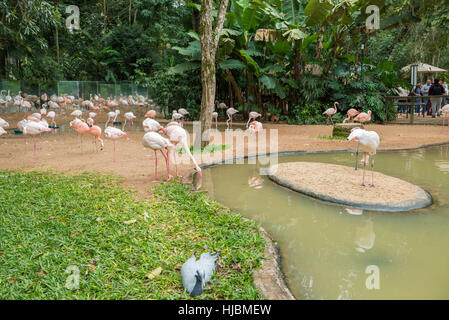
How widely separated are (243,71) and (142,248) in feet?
41.3

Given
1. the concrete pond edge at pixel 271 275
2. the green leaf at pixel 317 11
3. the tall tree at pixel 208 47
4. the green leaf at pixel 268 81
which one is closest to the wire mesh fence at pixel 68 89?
the green leaf at pixel 268 81

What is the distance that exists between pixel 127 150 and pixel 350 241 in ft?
20.7

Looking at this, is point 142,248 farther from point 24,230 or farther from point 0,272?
point 24,230

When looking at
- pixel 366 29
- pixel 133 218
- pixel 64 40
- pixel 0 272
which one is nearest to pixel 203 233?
pixel 133 218

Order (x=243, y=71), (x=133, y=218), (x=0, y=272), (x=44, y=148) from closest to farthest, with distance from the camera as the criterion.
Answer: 1. (x=0, y=272)
2. (x=133, y=218)
3. (x=44, y=148)
4. (x=243, y=71)

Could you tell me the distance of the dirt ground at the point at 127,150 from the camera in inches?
246

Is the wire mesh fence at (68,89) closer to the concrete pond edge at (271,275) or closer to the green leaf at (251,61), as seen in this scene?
the green leaf at (251,61)

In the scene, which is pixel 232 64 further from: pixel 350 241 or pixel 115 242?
pixel 115 242

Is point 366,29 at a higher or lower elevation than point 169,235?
higher

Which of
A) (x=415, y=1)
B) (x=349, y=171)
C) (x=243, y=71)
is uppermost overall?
(x=415, y=1)

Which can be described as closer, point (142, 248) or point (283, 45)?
point (142, 248)

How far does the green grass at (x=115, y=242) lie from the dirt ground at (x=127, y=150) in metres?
1.02

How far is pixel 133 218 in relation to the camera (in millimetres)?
3701

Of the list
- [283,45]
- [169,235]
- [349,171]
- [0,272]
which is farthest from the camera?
[283,45]
